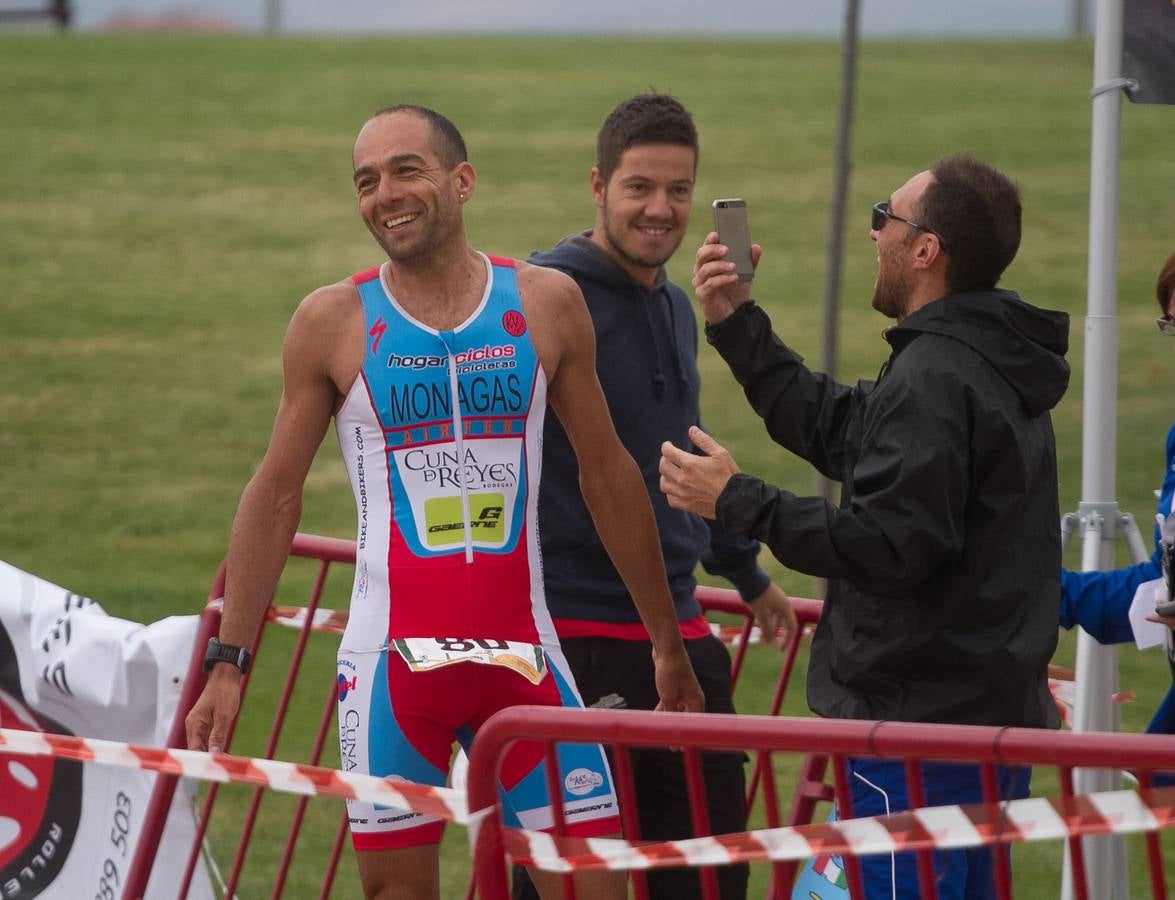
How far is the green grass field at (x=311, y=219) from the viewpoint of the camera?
12305 millimetres

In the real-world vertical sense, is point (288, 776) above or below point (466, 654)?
below

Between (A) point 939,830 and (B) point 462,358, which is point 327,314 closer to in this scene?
(B) point 462,358

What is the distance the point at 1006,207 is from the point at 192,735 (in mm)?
2209

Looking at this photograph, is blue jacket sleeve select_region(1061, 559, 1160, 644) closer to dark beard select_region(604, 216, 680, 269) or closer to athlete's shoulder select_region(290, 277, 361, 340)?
dark beard select_region(604, 216, 680, 269)

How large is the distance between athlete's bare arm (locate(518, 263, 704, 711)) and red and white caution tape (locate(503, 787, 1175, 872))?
42.0 inches

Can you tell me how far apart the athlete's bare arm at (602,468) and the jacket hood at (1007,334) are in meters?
0.82

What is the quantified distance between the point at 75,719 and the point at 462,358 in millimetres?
2131

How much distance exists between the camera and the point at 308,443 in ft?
13.8

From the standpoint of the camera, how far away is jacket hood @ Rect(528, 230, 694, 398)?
16.5 ft

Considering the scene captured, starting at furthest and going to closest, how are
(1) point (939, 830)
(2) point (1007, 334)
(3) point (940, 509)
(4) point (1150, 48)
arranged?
(4) point (1150, 48) → (2) point (1007, 334) → (3) point (940, 509) → (1) point (939, 830)

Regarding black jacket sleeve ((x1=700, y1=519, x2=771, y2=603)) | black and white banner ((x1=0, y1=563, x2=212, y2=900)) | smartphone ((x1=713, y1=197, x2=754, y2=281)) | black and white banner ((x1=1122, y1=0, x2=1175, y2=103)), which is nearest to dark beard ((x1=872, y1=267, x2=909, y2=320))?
smartphone ((x1=713, y1=197, x2=754, y2=281))

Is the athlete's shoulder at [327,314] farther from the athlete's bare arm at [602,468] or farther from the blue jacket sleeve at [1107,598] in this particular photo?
the blue jacket sleeve at [1107,598]

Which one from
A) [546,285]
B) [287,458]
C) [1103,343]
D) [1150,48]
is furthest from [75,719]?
[1150,48]

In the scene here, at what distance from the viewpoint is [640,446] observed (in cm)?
499
